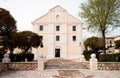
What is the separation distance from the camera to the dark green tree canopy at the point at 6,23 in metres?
21.7

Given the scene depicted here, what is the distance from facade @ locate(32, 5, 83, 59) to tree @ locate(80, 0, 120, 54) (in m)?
22.7

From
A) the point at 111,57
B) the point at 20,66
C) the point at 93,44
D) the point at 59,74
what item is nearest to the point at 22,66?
the point at 20,66

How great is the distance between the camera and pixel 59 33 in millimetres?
52562

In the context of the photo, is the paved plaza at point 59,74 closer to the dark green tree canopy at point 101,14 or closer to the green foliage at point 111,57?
the green foliage at point 111,57

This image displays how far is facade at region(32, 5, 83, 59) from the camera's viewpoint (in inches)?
2040

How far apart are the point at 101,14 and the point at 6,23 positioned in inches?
437

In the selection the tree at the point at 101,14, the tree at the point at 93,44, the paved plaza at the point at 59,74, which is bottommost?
the paved plaza at the point at 59,74

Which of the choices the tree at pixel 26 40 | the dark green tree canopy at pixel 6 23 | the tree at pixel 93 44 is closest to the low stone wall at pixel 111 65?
the dark green tree canopy at pixel 6 23

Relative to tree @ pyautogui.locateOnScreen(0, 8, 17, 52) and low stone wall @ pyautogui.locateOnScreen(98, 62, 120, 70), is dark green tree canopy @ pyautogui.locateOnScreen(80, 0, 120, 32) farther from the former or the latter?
tree @ pyautogui.locateOnScreen(0, 8, 17, 52)

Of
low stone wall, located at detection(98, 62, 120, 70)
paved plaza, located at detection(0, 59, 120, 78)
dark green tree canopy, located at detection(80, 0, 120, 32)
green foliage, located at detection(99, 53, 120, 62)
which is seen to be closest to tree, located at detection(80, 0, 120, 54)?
dark green tree canopy, located at detection(80, 0, 120, 32)

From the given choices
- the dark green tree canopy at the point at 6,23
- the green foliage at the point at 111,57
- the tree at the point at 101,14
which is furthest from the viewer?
the tree at the point at 101,14

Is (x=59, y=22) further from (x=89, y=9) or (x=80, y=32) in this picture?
(x=89, y=9)

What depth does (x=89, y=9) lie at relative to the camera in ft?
95.0

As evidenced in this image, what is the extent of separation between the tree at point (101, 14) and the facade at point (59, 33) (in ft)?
74.3
